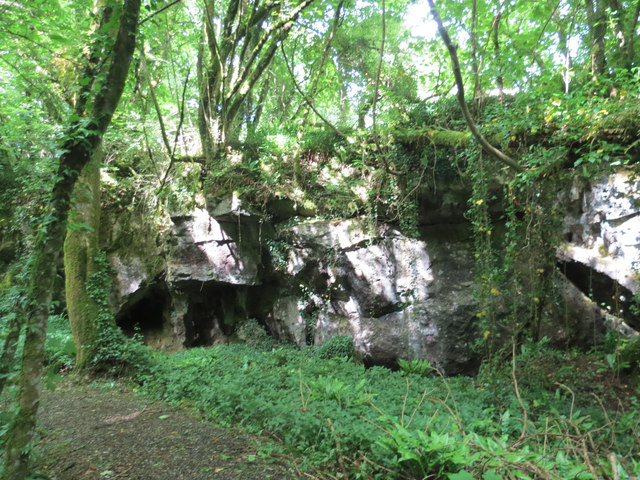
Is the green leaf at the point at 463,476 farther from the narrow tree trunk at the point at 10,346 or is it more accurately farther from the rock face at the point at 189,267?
the rock face at the point at 189,267

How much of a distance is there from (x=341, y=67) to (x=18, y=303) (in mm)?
11544

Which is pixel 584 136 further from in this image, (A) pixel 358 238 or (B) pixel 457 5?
(A) pixel 358 238

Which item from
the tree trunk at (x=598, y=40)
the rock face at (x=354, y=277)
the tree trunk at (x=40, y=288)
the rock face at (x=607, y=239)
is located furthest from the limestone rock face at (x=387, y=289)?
the tree trunk at (x=40, y=288)

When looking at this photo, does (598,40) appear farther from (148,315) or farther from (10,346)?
(148,315)

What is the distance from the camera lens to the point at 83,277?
6504 mm

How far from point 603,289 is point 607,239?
97cm

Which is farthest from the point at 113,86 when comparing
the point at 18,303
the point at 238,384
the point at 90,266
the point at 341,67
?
the point at 341,67

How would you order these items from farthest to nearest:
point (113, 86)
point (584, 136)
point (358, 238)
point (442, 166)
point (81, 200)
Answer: point (358, 238) → point (442, 166) → point (81, 200) → point (584, 136) → point (113, 86)

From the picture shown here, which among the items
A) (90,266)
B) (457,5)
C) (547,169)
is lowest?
(90,266)

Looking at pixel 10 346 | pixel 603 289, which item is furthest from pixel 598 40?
pixel 10 346

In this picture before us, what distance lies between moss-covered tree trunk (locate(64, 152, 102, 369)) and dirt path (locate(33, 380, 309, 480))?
1231 millimetres

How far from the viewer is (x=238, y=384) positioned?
5184 mm

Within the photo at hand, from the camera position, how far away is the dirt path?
10.2 feet

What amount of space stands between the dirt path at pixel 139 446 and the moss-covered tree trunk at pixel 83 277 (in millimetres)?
1231
